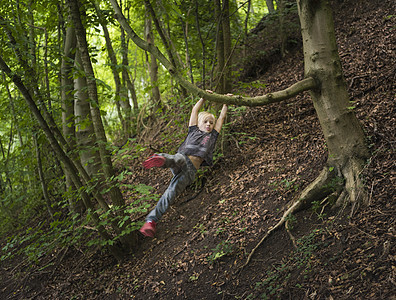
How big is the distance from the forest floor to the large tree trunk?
20cm

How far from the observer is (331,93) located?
372 centimetres

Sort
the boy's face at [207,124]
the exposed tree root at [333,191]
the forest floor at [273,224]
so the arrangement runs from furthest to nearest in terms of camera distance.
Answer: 1. the boy's face at [207,124]
2. the exposed tree root at [333,191]
3. the forest floor at [273,224]

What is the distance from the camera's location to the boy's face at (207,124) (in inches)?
171

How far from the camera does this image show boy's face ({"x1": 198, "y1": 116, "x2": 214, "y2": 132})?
14.3 ft

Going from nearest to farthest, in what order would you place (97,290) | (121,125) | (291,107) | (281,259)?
→ (281,259) < (97,290) < (291,107) < (121,125)

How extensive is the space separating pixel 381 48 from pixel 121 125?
8.11 m

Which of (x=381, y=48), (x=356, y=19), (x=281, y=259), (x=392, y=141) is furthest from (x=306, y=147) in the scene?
(x=356, y=19)

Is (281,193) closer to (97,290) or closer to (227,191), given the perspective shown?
(227,191)

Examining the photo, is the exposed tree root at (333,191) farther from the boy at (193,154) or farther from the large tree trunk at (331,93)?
the boy at (193,154)

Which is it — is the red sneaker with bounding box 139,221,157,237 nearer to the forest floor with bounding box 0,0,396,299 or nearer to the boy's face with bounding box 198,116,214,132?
the forest floor with bounding box 0,0,396,299

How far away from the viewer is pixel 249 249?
4.03 metres

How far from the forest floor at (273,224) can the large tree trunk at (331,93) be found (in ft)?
0.65

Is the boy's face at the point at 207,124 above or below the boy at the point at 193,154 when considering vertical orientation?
above

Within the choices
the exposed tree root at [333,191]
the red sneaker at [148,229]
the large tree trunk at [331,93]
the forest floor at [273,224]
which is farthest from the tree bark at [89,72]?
the large tree trunk at [331,93]
